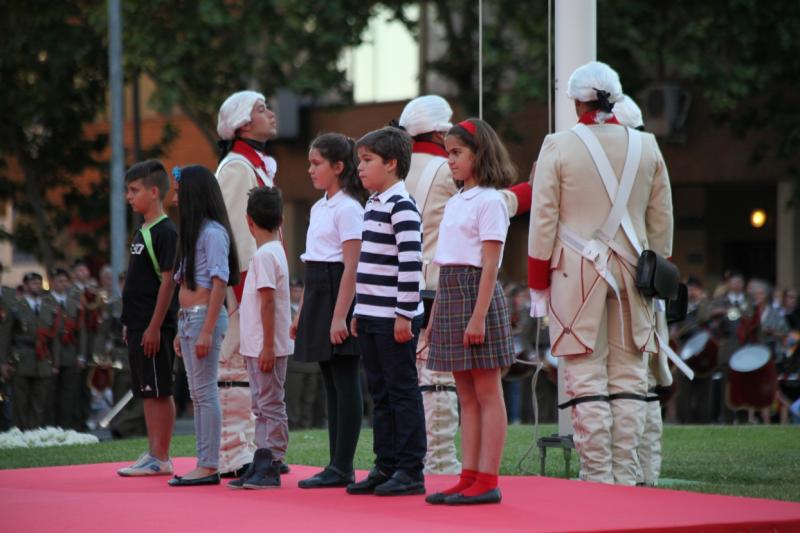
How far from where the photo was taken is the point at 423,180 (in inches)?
349

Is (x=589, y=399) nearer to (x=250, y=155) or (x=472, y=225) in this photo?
(x=472, y=225)

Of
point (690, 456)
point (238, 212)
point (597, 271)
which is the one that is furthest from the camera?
point (690, 456)

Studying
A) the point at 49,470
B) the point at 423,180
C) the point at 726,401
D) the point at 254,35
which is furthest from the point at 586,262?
the point at 254,35

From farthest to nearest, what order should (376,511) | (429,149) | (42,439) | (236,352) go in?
(42,439)
(429,149)
(236,352)
(376,511)

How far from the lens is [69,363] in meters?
18.3

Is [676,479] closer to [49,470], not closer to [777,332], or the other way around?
[49,470]

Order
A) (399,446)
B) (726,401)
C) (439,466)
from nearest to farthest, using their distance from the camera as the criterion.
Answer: (399,446)
(439,466)
(726,401)

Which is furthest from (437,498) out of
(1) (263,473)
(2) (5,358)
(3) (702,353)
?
(3) (702,353)

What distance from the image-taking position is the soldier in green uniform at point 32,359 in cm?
1769

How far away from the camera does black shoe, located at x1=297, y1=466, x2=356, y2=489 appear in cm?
807

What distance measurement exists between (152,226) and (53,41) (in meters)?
19.8

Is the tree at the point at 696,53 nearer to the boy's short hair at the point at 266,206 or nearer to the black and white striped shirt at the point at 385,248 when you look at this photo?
the boy's short hair at the point at 266,206

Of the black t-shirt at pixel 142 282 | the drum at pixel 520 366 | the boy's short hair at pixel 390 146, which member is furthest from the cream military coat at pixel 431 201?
the drum at pixel 520 366

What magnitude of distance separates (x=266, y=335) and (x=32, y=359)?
10.3 m
